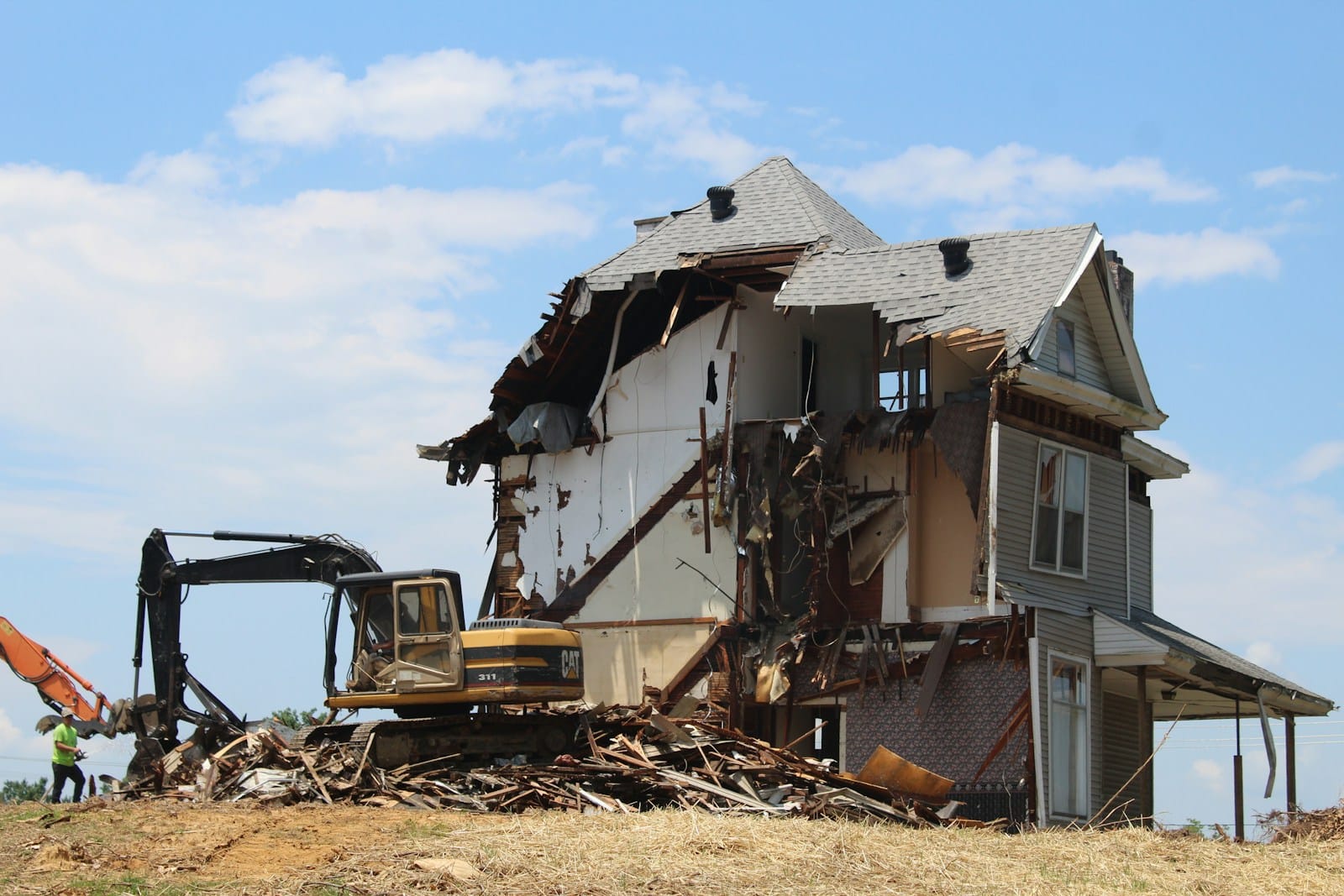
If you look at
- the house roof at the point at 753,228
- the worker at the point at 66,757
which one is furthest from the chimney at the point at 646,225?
the worker at the point at 66,757

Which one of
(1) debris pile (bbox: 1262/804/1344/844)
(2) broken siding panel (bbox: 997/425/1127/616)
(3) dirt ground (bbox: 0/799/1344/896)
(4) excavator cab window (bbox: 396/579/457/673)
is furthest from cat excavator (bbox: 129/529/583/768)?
(1) debris pile (bbox: 1262/804/1344/844)

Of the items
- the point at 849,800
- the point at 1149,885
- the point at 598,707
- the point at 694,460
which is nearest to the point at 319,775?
the point at 598,707

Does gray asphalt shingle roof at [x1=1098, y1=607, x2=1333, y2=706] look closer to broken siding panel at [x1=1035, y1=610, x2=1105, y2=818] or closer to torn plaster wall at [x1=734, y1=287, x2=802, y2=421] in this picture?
broken siding panel at [x1=1035, y1=610, x2=1105, y2=818]

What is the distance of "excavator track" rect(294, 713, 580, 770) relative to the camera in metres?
21.2

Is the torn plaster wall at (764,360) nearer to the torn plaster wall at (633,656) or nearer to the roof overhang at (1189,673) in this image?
the torn plaster wall at (633,656)

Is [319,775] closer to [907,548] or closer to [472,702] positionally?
[472,702]

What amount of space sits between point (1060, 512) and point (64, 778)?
1474cm

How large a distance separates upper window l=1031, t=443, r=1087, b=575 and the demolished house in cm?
4

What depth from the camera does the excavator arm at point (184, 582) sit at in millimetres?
23953

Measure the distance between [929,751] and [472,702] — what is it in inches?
247

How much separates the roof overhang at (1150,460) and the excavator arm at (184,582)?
11.6m

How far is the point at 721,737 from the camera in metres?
21.1

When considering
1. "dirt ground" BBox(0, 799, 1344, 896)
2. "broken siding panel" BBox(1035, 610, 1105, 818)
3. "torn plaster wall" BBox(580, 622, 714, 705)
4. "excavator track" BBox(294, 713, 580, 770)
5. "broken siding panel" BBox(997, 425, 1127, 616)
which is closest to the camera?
"dirt ground" BBox(0, 799, 1344, 896)

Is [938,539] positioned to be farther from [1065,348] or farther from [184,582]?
[184,582]
